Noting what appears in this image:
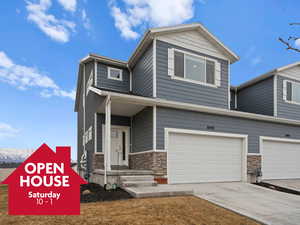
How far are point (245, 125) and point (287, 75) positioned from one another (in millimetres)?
5246

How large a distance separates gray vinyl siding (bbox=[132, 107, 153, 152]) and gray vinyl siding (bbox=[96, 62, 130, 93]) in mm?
2284

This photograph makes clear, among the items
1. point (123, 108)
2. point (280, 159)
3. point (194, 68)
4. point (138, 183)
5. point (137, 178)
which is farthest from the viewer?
point (280, 159)

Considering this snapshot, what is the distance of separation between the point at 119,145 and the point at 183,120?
11.4ft

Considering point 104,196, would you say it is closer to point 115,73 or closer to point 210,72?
point 115,73

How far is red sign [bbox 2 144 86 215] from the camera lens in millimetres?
2732

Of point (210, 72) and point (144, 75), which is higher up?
point (210, 72)

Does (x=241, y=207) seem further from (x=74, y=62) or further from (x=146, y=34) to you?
(x=74, y=62)

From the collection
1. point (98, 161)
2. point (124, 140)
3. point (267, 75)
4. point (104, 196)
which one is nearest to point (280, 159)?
point (267, 75)

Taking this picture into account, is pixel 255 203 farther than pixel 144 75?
No

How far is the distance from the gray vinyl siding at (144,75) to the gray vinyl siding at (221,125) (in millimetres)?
1413

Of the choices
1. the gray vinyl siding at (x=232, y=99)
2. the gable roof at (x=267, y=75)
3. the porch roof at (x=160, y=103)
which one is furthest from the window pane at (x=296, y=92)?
the porch roof at (x=160, y=103)

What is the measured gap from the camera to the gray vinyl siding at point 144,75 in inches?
373

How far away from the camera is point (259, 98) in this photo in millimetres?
13367

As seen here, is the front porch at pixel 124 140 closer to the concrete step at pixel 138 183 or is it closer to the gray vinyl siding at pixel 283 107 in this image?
the concrete step at pixel 138 183
